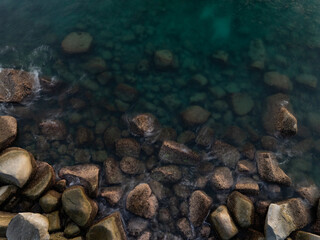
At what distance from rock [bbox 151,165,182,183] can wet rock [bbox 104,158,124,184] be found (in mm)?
1115

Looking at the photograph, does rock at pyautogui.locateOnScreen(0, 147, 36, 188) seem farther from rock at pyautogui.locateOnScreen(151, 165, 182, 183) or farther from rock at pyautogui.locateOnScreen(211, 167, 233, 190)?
rock at pyautogui.locateOnScreen(211, 167, 233, 190)

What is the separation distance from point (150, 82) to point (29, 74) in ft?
16.2

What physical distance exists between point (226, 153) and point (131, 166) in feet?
11.2

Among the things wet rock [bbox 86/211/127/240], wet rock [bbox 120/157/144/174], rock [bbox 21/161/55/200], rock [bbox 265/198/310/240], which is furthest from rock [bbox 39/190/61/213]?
rock [bbox 265/198/310/240]

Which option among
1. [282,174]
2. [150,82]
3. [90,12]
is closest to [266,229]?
[282,174]

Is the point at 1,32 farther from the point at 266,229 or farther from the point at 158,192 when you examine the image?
the point at 266,229

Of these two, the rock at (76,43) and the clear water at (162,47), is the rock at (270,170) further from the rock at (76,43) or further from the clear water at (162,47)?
the rock at (76,43)

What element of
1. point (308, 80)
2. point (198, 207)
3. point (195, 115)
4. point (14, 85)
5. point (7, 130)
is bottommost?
point (198, 207)

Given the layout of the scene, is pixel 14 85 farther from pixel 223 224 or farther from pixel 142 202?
pixel 223 224

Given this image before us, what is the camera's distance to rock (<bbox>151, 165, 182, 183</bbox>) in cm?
753

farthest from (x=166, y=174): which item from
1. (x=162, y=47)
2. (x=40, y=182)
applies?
(x=162, y=47)

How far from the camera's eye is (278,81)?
969 centimetres

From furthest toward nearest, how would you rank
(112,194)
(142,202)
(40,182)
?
(112,194) < (142,202) < (40,182)

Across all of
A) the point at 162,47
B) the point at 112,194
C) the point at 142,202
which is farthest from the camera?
the point at 162,47
